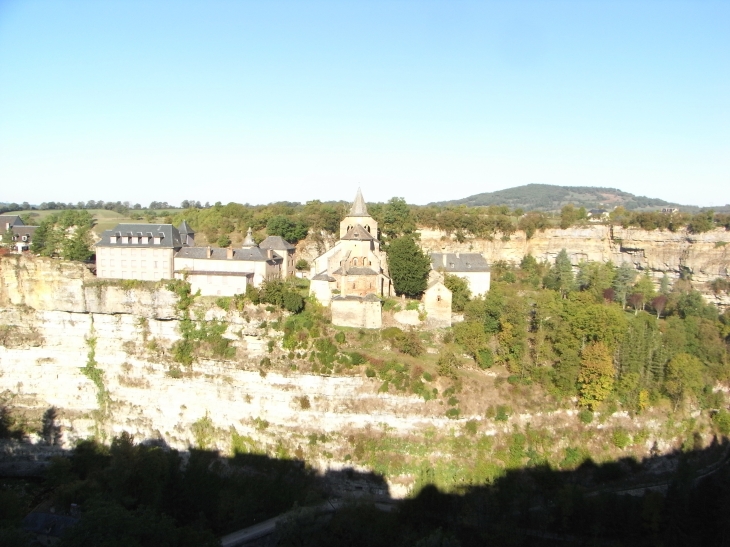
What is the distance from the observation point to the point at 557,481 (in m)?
29.1

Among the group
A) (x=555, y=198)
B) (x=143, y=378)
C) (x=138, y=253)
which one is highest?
(x=555, y=198)

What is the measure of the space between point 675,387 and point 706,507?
6.36 meters

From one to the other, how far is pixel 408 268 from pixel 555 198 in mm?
104127

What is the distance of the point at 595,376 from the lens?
30.7 metres

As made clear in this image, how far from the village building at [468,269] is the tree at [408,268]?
157cm

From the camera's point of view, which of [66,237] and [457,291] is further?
[66,237]

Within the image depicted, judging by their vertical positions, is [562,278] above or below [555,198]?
below

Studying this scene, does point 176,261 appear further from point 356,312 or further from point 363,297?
point 363,297

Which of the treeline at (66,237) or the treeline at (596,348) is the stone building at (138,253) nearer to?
the treeline at (66,237)

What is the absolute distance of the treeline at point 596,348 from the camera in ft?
103

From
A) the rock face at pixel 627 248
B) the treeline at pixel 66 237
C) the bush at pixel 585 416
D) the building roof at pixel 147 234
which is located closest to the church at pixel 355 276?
the building roof at pixel 147 234

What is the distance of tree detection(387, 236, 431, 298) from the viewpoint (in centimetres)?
3672

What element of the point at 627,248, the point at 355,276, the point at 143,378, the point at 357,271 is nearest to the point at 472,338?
the point at 355,276

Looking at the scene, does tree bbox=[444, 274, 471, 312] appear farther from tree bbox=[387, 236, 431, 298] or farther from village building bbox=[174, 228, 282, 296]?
A: village building bbox=[174, 228, 282, 296]
